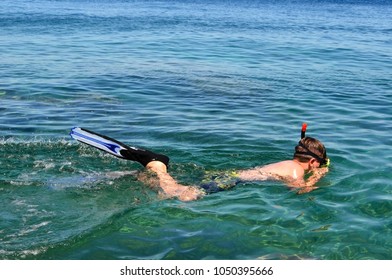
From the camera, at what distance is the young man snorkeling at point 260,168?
8.70 meters

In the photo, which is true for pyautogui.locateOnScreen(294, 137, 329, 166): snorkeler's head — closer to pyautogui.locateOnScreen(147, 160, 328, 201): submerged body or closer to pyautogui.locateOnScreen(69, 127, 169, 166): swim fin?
pyautogui.locateOnScreen(147, 160, 328, 201): submerged body

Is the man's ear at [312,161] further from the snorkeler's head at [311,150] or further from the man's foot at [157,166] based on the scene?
the man's foot at [157,166]

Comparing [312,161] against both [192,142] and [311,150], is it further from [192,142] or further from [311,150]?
[192,142]

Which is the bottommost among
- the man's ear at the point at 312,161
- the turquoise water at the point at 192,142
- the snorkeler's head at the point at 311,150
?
the turquoise water at the point at 192,142

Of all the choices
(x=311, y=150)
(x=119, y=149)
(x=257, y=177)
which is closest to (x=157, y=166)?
(x=119, y=149)

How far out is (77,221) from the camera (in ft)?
24.2

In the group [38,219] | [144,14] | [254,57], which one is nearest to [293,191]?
[38,219]

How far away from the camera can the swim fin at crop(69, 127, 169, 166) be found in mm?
8883

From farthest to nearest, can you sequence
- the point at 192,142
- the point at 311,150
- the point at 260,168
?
the point at 192,142 → the point at 260,168 → the point at 311,150

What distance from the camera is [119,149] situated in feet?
29.3

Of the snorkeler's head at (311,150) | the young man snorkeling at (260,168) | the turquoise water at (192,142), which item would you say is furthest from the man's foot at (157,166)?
the snorkeler's head at (311,150)

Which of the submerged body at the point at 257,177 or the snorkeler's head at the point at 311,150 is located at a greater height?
the snorkeler's head at the point at 311,150

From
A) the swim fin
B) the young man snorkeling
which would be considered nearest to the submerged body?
the young man snorkeling

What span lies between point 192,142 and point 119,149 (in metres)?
2.88
